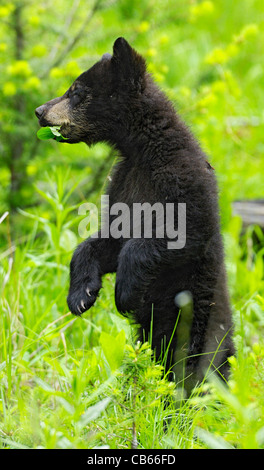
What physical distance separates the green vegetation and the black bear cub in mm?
245

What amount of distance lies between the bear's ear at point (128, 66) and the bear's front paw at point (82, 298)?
1136mm

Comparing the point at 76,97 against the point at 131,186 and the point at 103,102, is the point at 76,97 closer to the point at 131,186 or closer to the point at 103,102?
the point at 103,102

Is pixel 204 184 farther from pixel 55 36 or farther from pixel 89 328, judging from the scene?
pixel 55 36

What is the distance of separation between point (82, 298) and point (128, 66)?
1.32m

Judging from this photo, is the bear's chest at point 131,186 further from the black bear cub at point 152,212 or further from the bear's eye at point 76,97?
the bear's eye at point 76,97

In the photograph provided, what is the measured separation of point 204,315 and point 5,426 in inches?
46.8

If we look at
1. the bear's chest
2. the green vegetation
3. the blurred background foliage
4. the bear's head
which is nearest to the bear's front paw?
the green vegetation

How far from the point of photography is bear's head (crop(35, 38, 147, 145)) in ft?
11.5

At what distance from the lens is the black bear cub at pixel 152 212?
315 cm

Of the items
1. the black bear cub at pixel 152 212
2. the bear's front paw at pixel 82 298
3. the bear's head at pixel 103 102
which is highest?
the bear's head at pixel 103 102

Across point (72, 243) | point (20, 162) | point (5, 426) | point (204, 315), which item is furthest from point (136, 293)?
point (20, 162)

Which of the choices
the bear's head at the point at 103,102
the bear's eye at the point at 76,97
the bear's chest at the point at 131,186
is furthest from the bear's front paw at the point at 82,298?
the bear's eye at the point at 76,97

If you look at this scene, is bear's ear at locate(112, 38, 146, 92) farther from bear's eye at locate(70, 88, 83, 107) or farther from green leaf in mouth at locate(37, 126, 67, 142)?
green leaf in mouth at locate(37, 126, 67, 142)

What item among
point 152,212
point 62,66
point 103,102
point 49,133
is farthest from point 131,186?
point 62,66
